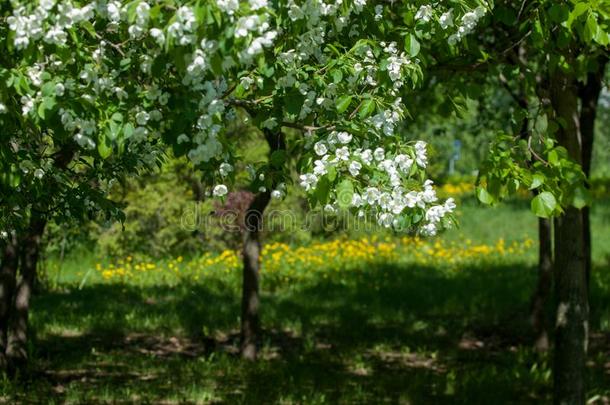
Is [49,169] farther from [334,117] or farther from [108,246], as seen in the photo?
[108,246]

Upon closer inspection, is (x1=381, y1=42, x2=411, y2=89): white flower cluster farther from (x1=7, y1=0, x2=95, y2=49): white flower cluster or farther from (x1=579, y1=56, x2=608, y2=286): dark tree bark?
(x1=579, y1=56, x2=608, y2=286): dark tree bark

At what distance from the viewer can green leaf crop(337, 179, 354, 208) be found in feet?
9.55

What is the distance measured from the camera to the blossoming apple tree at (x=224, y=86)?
2502 millimetres

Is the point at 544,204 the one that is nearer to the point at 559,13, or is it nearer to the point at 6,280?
the point at 559,13

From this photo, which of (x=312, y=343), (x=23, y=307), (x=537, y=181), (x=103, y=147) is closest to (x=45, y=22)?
(x=103, y=147)

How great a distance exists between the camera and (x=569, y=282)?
5.66m

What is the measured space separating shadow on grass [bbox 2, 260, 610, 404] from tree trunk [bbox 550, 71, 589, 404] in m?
1.33

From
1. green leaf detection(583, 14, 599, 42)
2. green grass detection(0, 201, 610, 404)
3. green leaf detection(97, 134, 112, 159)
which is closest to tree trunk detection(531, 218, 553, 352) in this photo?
green grass detection(0, 201, 610, 404)

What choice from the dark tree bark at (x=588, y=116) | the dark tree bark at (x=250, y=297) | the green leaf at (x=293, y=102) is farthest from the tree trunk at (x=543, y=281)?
the green leaf at (x=293, y=102)

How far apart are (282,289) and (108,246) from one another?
393cm

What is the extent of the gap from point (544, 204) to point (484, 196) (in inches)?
12.3

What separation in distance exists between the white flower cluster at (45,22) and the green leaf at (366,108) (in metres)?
1.15

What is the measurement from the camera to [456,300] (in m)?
11.2

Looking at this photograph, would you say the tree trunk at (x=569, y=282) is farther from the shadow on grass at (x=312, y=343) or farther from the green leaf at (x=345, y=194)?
the green leaf at (x=345, y=194)
